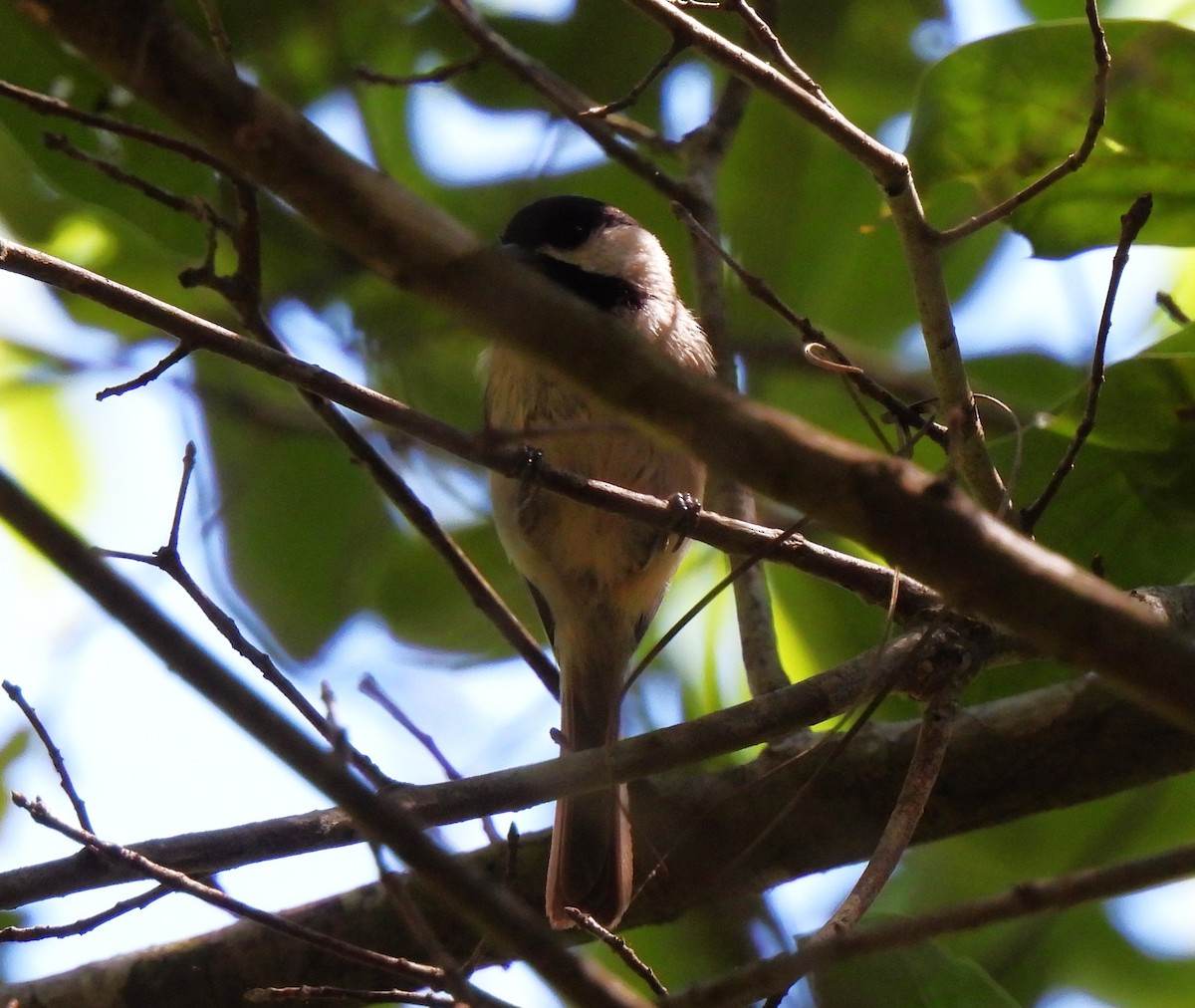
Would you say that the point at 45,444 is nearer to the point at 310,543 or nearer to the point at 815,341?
the point at 310,543

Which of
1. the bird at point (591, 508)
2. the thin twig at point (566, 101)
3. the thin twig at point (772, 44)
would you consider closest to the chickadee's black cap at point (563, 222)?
the bird at point (591, 508)

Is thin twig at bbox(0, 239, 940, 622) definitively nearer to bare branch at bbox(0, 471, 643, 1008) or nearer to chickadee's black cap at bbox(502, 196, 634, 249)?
bare branch at bbox(0, 471, 643, 1008)

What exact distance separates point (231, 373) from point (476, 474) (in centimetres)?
71

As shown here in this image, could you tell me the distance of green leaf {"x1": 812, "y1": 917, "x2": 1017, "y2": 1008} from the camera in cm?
205

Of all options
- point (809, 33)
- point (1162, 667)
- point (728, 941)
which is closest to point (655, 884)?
point (728, 941)

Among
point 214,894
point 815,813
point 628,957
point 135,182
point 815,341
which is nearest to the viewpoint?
point 214,894

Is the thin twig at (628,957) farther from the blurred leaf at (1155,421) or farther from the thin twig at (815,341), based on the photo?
the blurred leaf at (1155,421)

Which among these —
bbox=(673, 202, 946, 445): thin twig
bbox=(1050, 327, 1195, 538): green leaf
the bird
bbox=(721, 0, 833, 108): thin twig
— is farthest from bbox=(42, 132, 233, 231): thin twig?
bbox=(1050, 327, 1195, 538): green leaf

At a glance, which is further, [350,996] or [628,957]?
[350,996]

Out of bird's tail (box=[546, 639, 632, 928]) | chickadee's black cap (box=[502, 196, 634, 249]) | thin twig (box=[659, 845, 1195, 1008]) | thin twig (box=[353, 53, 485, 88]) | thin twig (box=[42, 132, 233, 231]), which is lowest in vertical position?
thin twig (box=[659, 845, 1195, 1008])

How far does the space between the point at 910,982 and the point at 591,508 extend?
1.41 meters

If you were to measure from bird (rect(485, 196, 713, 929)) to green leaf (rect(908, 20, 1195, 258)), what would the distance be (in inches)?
37.4

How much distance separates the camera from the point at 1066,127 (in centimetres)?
243

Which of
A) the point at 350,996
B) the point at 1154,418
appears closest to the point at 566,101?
the point at 1154,418
